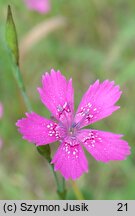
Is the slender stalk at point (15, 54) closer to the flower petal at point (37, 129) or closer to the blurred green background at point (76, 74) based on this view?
the flower petal at point (37, 129)

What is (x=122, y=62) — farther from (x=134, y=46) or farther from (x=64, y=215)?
(x=64, y=215)

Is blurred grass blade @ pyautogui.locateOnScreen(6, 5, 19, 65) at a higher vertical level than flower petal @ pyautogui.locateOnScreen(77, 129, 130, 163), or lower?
higher

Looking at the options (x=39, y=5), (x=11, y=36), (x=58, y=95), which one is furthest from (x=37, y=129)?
(x=39, y=5)

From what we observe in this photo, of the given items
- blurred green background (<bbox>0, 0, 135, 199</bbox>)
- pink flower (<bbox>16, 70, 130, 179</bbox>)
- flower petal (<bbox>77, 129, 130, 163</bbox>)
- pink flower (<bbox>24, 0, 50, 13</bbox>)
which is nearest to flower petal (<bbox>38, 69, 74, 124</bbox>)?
pink flower (<bbox>16, 70, 130, 179</bbox>)

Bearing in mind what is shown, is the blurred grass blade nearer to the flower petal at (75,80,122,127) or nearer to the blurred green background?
the flower petal at (75,80,122,127)

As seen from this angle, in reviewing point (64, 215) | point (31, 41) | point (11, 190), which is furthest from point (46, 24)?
point (64, 215)
